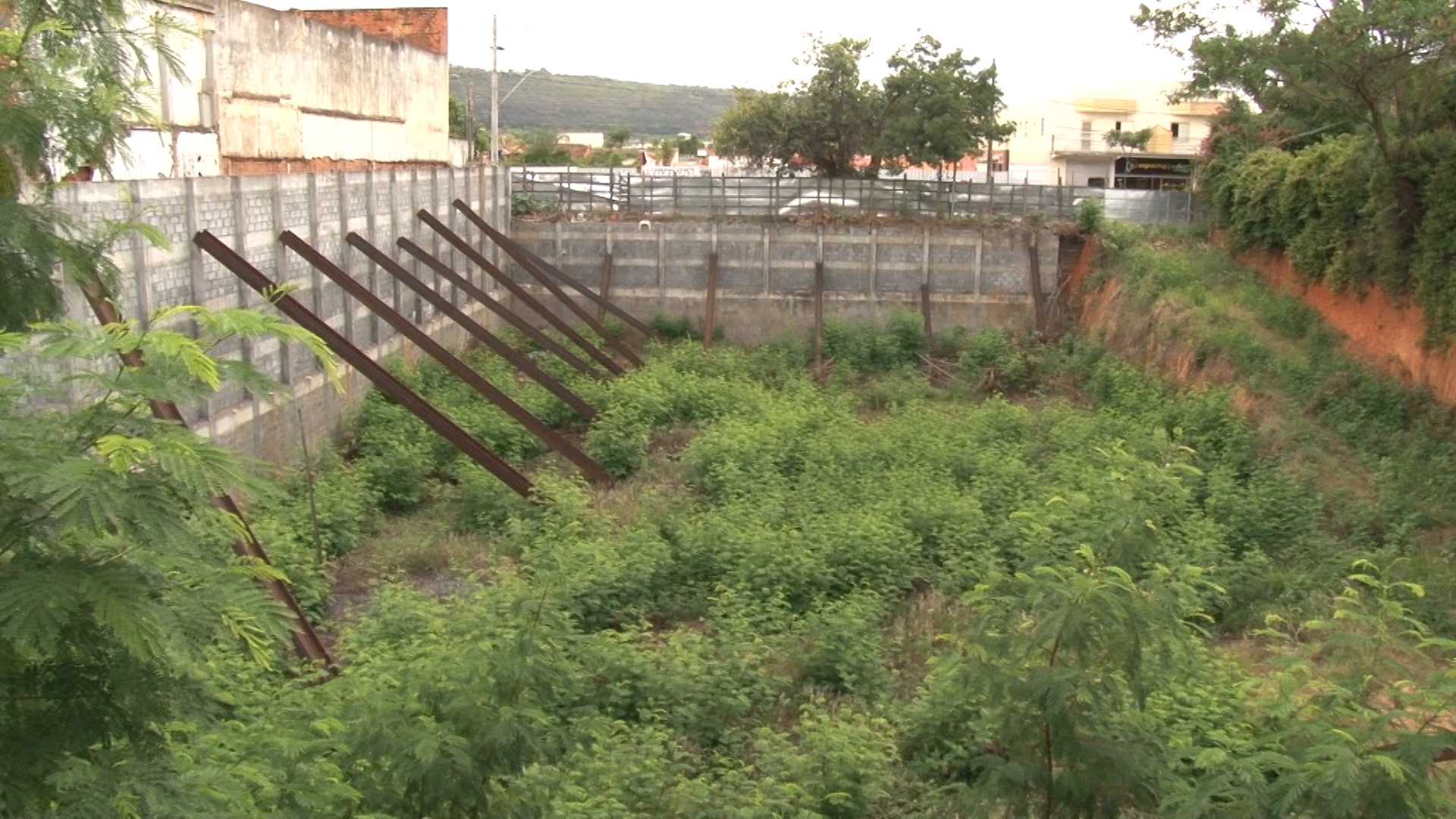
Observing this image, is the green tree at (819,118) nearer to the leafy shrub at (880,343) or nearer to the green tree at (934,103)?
the green tree at (934,103)

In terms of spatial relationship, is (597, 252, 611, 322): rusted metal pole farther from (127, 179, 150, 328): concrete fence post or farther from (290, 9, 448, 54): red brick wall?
(127, 179, 150, 328): concrete fence post

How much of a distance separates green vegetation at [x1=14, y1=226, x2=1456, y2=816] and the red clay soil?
1.24 ft

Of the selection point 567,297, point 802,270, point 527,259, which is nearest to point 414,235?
point 527,259

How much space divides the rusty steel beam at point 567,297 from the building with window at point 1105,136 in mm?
28843

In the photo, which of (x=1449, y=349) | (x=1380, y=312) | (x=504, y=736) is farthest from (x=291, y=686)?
(x=1380, y=312)

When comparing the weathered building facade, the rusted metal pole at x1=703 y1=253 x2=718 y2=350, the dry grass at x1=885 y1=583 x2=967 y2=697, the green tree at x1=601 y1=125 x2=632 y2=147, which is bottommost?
the dry grass at x1=885 y1=583 x2=967 y2=697

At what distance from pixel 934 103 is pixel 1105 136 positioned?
65.2 feet

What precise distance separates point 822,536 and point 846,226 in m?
13.1

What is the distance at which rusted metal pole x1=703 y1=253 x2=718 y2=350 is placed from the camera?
2322 centimetres

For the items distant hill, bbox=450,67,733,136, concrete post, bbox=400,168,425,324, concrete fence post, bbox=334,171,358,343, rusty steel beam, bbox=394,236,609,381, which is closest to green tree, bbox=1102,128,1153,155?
concrete post, bbox=400,168,425,324

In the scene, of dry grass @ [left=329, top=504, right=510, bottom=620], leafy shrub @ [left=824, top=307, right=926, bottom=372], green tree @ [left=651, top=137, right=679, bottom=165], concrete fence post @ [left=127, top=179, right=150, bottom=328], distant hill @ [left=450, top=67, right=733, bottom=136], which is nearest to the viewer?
dry grass @ [left=329, top=504, right=510, bottom=620]

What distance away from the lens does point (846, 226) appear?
23.9 meters

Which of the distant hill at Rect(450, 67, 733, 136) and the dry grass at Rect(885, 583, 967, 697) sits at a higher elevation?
the distant hill at Rect(450, 67, 733, 136)

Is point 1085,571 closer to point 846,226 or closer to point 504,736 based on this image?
point 504,736
